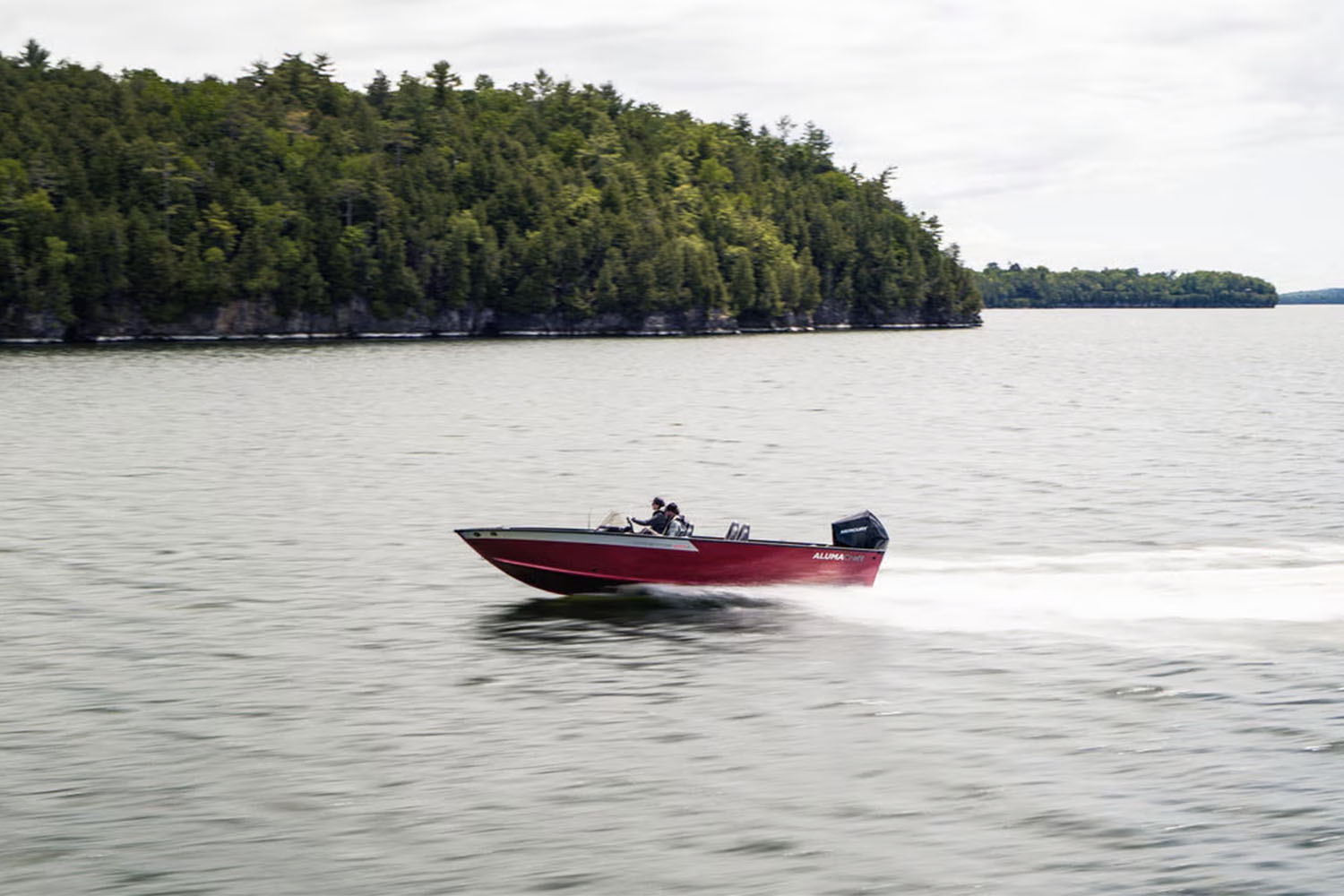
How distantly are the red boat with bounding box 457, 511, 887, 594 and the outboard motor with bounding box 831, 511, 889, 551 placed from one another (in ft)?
0.05

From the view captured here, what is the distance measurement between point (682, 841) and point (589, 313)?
18813 cm

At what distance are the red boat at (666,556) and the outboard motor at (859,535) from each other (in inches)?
0.6

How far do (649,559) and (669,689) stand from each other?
4.32 meters

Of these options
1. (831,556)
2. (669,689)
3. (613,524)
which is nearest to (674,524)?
(613,524)

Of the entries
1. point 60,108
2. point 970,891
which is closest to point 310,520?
point 970,891

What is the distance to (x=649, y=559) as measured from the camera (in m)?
22.8

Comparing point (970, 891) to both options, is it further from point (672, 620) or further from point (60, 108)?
point (60, 108)

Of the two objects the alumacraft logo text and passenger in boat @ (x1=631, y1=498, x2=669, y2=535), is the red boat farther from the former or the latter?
passenger in boat @ (x1=631, y1=498, x2=669, y2=535)

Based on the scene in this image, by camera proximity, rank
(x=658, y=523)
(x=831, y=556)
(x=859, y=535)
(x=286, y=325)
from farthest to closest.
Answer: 1. (x=286, y=325)
2. (x=859, y=535)
3. (x=831, y=556)
4. (x=658, y=523)

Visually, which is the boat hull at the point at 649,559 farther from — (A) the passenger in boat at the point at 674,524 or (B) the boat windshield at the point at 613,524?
(A) the passenger in boat at the point at 674,524

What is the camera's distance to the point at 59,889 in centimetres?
1214

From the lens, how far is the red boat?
22.6 meters

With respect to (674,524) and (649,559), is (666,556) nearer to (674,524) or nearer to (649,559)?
(649,559)

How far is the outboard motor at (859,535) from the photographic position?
2334 centimetres
